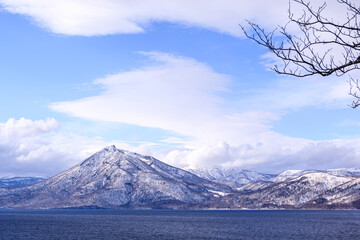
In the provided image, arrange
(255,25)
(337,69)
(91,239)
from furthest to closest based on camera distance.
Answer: (91,239)
(255,25)
(337,69)

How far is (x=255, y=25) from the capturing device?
14.6 meters

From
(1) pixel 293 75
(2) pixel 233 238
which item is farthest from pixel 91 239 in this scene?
(1) pixel 293 75

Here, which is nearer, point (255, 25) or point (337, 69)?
point (337, 69)

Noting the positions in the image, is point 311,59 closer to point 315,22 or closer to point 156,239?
point 315,22

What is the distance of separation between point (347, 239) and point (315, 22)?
185016 mm

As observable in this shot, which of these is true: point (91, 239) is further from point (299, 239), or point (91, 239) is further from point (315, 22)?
point (315, 22)

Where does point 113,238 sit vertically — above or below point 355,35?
below

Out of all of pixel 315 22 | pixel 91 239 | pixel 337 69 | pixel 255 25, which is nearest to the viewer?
pixel 337 69

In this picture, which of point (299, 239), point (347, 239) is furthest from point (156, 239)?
point (347, 239)

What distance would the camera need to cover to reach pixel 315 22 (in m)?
13.6

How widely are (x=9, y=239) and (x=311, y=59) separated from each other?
18650cm

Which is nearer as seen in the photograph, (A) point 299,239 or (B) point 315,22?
(B) point 315,22

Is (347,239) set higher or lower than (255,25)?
lower

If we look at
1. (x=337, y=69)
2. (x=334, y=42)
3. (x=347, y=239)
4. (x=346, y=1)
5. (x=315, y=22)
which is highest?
(x=346, y=1)
